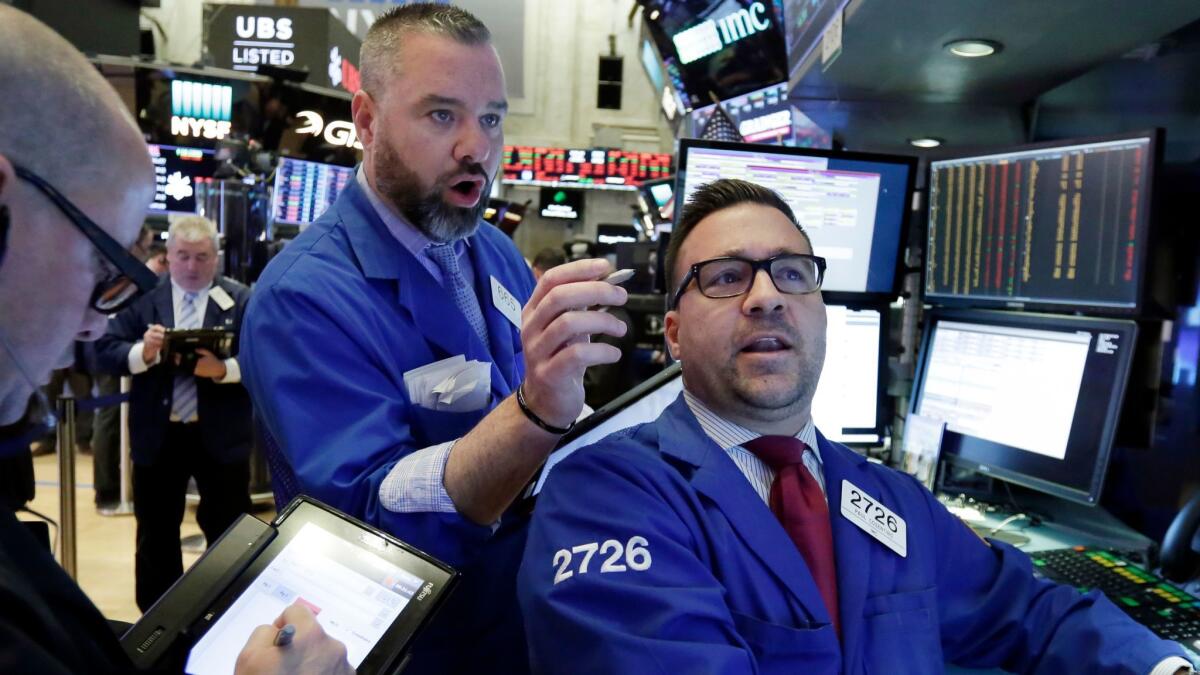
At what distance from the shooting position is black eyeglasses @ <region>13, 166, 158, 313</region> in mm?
710

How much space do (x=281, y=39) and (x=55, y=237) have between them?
873 centimetres

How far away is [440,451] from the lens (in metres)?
1.27

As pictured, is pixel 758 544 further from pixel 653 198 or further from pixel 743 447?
pixel 653 198

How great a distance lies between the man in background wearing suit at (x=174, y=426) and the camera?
3592 millimetres

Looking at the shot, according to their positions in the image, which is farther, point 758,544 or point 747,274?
point 747,274

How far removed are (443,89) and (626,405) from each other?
2.35 ft

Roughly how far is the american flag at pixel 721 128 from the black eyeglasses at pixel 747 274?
417 cm

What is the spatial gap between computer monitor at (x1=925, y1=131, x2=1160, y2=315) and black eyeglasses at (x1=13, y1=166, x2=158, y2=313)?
1868mm

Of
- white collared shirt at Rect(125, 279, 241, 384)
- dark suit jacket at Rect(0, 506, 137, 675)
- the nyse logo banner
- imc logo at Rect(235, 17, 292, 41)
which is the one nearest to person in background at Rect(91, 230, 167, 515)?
the nyse logo banner

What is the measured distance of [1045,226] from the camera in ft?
6.32

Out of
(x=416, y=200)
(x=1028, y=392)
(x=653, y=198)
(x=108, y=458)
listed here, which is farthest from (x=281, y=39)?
(x=1028, y=392)

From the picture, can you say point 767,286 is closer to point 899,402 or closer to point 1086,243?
point 1086,243

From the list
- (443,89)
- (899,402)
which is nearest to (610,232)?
(899,402)

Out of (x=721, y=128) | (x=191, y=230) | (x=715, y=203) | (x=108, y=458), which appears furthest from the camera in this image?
(x=721, y=128)
